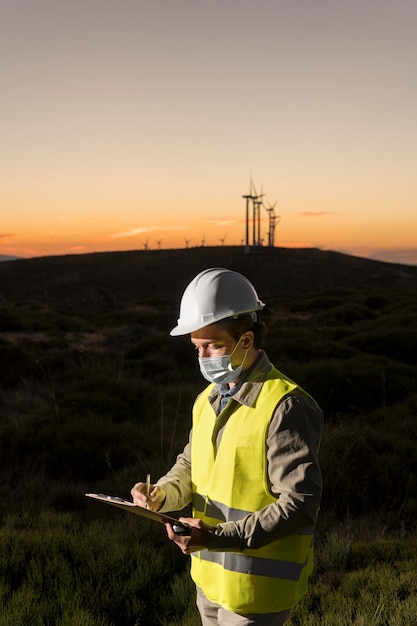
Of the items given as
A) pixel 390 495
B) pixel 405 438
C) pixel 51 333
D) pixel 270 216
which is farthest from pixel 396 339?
pixel 270 216

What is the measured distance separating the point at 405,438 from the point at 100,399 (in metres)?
5.17

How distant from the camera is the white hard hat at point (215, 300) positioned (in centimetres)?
251

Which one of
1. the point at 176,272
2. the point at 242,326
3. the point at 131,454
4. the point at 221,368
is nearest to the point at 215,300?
the point at 242,326

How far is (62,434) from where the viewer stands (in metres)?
8.49

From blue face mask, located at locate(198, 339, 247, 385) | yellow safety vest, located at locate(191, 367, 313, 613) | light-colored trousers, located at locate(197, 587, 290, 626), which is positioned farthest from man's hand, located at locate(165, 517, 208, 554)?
blue face mask, located at locate(198, 339, 247, 385)

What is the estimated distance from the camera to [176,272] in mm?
94188

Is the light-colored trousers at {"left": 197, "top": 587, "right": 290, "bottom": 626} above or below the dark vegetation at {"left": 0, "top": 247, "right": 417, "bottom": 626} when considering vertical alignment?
above

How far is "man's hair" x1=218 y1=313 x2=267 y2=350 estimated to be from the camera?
8.25 feet

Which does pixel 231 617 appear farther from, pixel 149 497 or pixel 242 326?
pixel 242 326

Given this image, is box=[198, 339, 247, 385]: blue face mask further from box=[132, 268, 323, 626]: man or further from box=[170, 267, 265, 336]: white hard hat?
box=[170, 267, 265, 336]: white hard hat

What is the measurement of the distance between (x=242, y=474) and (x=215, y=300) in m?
0.72

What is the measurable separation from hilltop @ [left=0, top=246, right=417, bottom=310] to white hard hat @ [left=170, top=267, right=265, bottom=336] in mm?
65017

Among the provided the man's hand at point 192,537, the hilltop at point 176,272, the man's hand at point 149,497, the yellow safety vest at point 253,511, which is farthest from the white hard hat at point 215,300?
the hilltop at point 176,272

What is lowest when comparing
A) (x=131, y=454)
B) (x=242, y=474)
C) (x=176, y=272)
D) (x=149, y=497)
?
(x=131, y=454)
